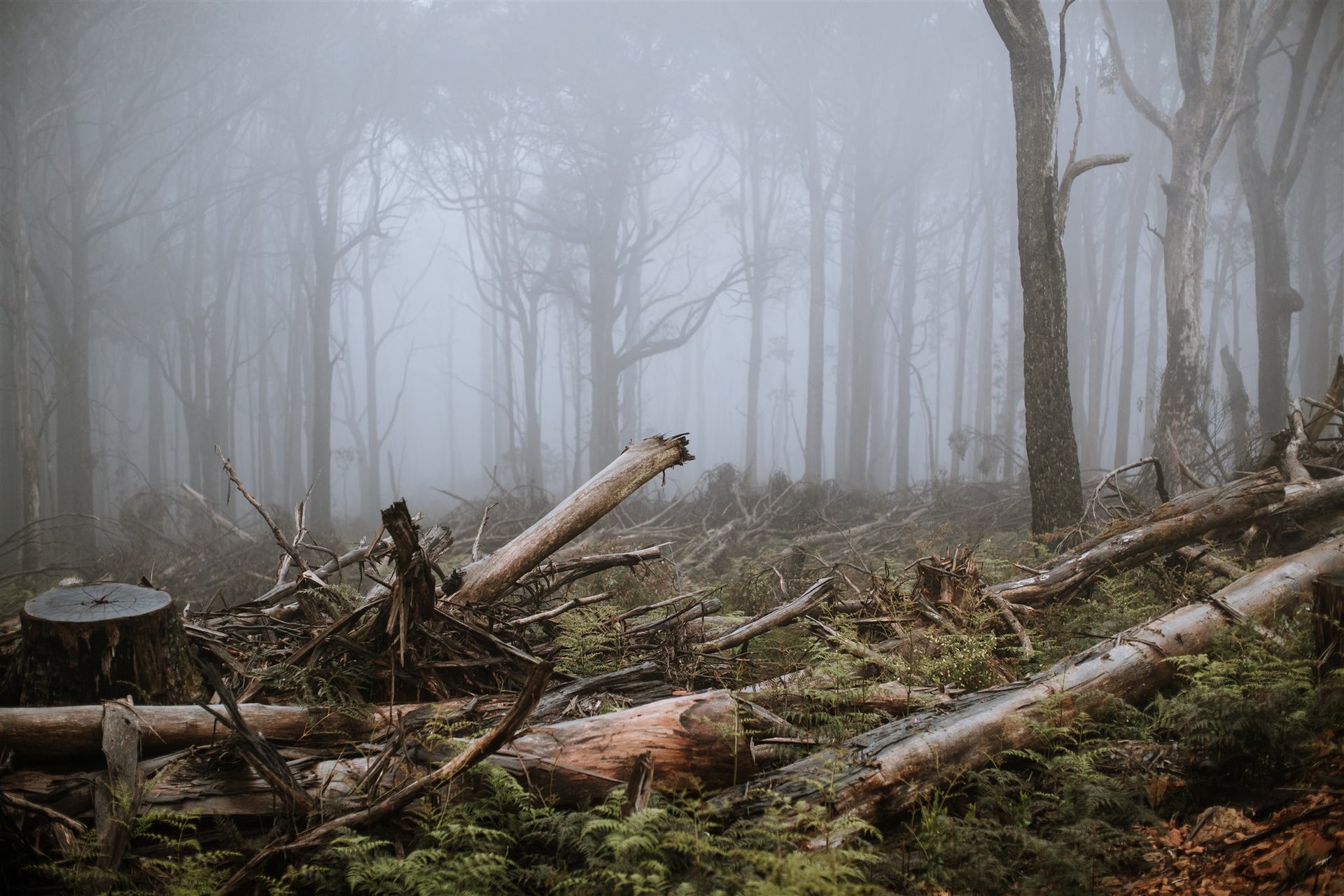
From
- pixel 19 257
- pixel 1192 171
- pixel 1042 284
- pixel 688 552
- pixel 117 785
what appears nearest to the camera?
pixel 117 785

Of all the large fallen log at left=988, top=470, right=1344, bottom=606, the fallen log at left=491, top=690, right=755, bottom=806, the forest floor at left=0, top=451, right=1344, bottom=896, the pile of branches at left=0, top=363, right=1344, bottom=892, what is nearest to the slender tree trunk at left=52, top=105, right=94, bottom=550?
the pile of branches at left=0, top=363, right=1344, bottom=892

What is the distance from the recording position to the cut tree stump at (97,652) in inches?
133

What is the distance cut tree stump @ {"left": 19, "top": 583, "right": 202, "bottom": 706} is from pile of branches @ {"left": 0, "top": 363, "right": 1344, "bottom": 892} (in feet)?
0.93

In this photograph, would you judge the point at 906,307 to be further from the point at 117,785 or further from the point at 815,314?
the point at 117,785

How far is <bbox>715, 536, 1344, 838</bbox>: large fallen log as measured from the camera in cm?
306

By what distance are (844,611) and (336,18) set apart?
70.2 feet

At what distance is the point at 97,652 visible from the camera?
3.41 metres

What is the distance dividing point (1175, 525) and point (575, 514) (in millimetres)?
4420

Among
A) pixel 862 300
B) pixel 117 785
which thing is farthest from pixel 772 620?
pixel 862 300

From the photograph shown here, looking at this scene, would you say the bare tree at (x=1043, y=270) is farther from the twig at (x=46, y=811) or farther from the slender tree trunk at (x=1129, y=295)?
the slender tree trunk at (x=1129, y=295)

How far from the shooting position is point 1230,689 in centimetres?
332

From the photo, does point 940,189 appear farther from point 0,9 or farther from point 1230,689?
point 1230,689

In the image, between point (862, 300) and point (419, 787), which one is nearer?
point (419, 787)

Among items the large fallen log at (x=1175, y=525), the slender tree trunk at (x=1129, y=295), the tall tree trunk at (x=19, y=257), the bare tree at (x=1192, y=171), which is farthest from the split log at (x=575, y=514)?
the slender tree trunk at (x=1129, y=295)
